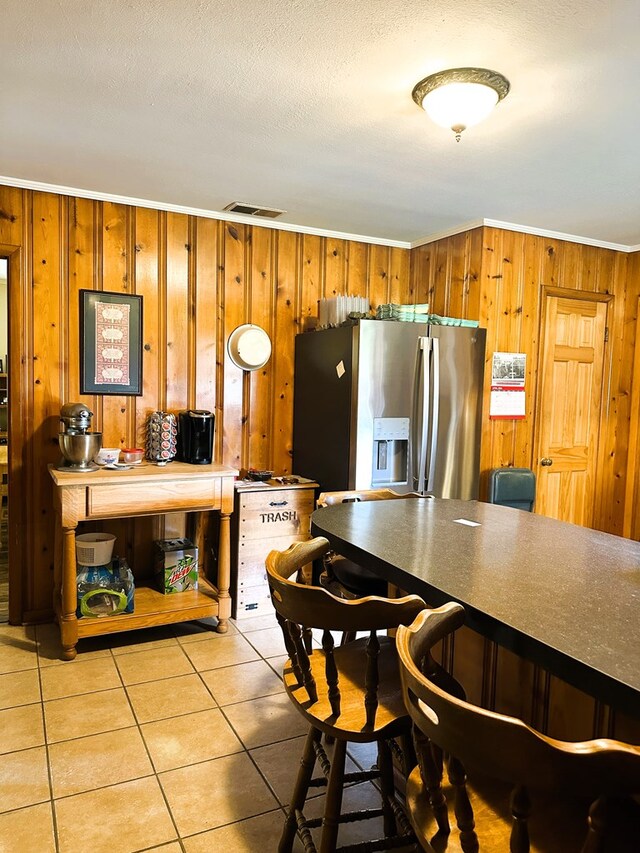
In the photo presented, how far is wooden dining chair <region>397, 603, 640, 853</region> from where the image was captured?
2.74ft

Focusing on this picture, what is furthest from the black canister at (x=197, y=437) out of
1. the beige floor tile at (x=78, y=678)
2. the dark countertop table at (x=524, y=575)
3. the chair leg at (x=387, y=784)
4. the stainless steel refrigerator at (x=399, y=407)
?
the chair leg at (x=387, y=784)

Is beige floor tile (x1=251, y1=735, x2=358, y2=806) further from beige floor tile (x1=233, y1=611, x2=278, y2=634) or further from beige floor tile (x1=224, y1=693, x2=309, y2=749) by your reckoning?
beige floor tile (x1=233, y1=611, x2=278, y2=634)

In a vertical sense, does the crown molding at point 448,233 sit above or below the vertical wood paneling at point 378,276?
above

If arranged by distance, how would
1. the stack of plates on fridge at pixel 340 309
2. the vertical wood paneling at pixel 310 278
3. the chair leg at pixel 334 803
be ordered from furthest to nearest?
the vertical wood paneling at pixel 310 278
the stack of plates on fridge at pixel 340 309
the chair leg at pixel 334 803

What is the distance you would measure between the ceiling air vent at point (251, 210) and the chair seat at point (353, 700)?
272 centimetres

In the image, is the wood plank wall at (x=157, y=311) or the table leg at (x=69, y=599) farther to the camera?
the wood plank wall at (x=157, y=311)

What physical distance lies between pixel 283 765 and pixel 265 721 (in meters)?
0.31

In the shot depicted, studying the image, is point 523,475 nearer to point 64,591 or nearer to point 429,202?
point 429,202

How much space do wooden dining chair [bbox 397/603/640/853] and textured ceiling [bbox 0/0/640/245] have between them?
1.71 meters

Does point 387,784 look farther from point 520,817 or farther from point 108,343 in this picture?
point 108,343

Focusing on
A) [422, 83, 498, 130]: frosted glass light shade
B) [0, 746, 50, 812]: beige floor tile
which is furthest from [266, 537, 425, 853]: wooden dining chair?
[422, 83, 498, 130]: frosted glass light shade

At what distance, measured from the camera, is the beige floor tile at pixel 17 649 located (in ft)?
9.68

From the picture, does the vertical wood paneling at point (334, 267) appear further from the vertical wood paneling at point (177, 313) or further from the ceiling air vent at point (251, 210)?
the vertical wood paneling at point (177, 313)

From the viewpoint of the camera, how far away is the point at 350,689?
1613 mm
